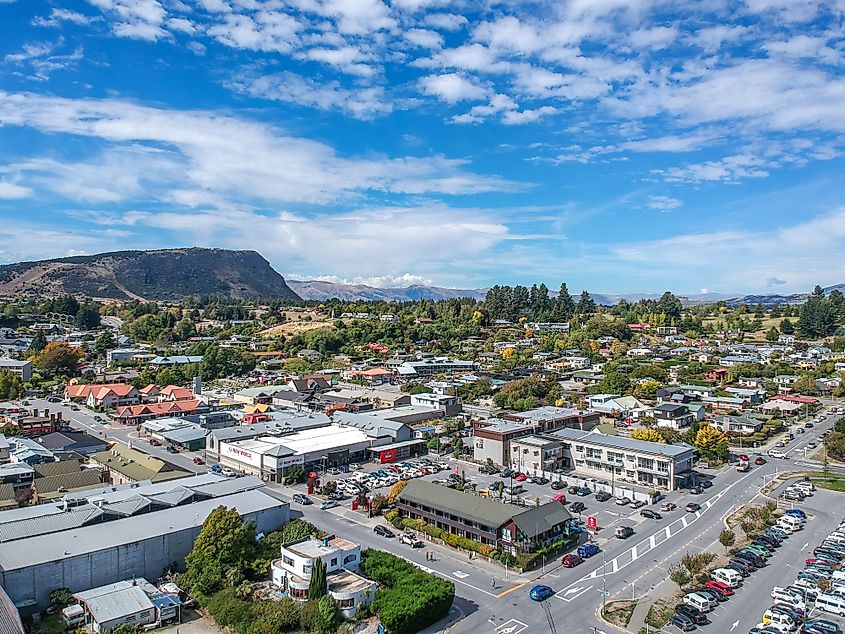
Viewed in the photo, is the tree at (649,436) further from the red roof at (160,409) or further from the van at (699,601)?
the red roof at (160,409)

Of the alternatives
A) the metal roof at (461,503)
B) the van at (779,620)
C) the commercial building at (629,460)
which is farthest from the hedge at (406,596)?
the commercial building at (629,460)

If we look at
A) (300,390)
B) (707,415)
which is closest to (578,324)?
(707,415)

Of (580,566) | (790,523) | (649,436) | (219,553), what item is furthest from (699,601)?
(649,436)

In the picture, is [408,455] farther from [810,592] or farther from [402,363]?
[402,363]

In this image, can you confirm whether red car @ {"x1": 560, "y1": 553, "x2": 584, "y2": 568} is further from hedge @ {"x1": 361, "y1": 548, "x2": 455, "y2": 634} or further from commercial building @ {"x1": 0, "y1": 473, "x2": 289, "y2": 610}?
commercial building @ {"x1": 0, "y1": 473, "x2": 289, "y2": 610}

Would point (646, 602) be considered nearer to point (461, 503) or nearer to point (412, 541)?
point (461, 503)

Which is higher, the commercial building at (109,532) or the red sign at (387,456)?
the commercial building at (109,532)
